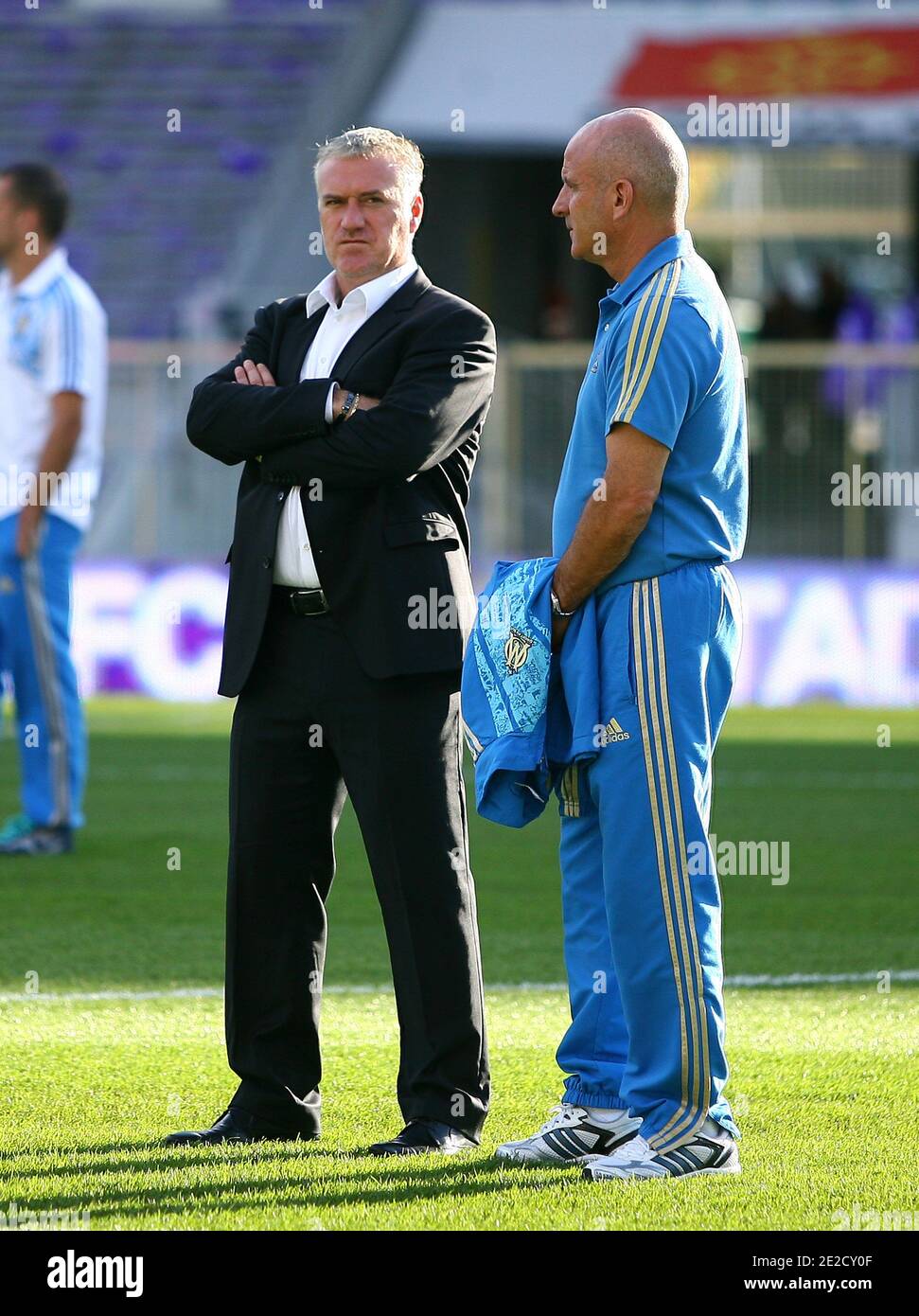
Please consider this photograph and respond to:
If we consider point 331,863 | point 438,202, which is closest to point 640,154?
point 331,863

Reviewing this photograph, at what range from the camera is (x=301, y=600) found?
188 inches

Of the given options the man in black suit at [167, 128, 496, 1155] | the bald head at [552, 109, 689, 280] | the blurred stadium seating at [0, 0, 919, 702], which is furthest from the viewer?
the blurred stadium seating at [0, 0, 919, 702]

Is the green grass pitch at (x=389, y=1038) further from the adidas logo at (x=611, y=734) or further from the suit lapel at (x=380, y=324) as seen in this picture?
the suit lapel at (x=380, y=324)

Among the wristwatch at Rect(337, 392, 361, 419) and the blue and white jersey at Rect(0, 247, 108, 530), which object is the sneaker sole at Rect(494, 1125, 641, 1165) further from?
the blue and white jersey at Rect(0, 247, 108, 530)

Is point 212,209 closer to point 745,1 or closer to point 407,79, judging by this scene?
point 407,79

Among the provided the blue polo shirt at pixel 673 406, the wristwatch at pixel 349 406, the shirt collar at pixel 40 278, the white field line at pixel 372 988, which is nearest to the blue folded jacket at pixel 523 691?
the blue polo shirt at pixel 673 406

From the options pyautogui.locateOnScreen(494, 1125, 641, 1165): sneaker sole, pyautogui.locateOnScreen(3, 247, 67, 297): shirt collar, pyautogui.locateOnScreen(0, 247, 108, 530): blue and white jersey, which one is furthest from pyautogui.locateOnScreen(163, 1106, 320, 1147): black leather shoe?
pyautogui.locateOnScreen(3, 247, 67, 297): shirt collar

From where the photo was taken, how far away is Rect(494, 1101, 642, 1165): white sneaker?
181 inches

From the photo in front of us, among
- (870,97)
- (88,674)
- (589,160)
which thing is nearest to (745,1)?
(870,97)

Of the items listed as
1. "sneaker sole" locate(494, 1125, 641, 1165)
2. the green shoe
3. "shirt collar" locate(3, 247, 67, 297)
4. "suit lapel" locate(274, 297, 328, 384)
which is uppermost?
"shirt collar" locate(3, 247, 67, 297)

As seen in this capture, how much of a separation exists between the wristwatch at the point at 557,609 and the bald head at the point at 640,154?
0.79m

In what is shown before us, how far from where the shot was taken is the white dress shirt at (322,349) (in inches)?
188

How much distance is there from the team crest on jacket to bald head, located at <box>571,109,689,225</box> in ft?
2.92

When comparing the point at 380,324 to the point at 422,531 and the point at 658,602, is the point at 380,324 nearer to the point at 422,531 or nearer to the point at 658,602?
the point at 422,531
